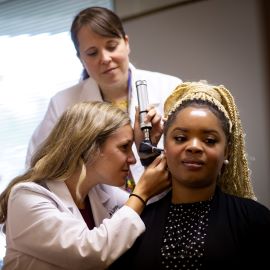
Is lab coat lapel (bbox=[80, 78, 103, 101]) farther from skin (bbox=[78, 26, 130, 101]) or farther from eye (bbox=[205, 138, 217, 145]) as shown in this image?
eye (bbox=[205, 138, 217, 145])

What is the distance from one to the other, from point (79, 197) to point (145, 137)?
0.28m

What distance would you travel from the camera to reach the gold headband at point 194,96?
1156 mm

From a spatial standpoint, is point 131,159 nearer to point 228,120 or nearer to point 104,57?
point 228,120

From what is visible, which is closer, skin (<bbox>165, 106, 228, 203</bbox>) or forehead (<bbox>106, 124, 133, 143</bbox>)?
skin (<bbox>165, 106, 228, 203</bbox>)

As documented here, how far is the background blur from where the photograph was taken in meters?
1.84

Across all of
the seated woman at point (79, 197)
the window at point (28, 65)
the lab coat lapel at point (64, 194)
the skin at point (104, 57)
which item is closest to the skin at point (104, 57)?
the skin at point (104, 57)

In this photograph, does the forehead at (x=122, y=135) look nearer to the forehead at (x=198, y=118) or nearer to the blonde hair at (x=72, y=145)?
the blonde hair at (x=72, y=145)

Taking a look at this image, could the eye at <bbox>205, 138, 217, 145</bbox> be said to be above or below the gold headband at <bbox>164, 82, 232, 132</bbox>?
below

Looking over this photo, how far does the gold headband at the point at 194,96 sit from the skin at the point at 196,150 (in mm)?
45

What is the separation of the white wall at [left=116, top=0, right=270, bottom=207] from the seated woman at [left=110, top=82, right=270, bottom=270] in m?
0.66

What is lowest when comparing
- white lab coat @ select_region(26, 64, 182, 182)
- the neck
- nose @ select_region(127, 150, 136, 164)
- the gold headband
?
the neck

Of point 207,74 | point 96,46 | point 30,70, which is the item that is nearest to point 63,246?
point 96,46

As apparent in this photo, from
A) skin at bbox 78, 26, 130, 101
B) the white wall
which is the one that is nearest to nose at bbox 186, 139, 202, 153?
skin at bbox 78, 26, 130, 101

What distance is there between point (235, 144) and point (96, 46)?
677mm
